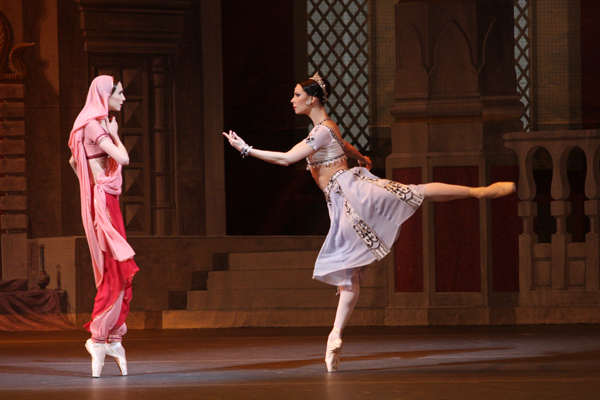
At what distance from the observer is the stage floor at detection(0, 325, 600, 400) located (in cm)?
385

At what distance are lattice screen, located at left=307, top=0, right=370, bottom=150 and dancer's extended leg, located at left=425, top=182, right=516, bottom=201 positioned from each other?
226 inches

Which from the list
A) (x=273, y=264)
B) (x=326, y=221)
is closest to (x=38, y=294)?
(x=273, y=264)

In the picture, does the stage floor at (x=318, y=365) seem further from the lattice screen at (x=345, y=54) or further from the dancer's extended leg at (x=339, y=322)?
the lattice screen at (x=345, y=54)

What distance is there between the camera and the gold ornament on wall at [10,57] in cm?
914

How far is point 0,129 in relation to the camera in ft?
30.3

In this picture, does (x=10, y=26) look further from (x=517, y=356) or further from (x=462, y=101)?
(x=517, y=356)

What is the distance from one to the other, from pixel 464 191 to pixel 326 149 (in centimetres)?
75

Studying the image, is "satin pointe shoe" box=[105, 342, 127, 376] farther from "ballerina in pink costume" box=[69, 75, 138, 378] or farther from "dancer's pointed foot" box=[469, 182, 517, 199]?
"dancer's pointed foot" box=[469, 182, 517, 199]

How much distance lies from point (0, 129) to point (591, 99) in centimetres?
613

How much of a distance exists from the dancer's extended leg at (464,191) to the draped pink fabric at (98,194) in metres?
1.54

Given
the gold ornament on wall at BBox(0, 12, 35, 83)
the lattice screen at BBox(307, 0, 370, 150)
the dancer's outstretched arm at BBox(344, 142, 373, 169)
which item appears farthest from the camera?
the lattice screen at BBox(307, 0, 370, 150)

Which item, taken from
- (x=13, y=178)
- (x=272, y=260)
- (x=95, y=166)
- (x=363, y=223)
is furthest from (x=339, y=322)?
(x=13, y=178)

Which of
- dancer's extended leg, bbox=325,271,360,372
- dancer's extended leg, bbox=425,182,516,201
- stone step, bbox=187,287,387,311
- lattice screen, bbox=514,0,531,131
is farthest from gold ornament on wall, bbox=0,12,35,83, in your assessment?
dancer's extended leg, bbox=425,182,516,201

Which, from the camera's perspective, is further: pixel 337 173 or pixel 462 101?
pixel 462 101
